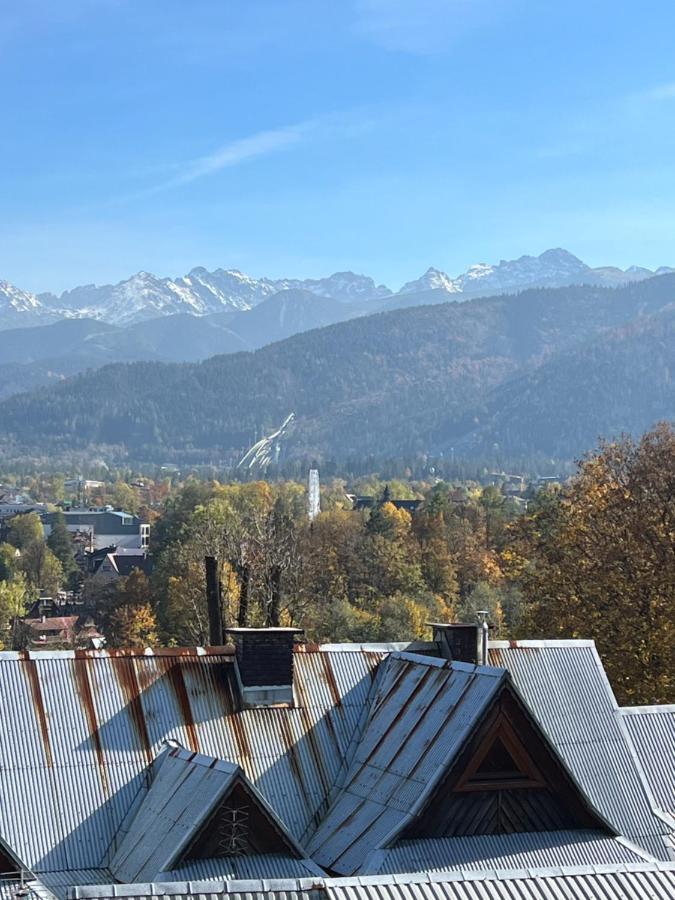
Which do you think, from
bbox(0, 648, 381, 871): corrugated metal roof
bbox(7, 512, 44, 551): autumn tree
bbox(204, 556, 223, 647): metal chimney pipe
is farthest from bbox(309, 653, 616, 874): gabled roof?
bbox(7, 512, 44, 551): autumn tree

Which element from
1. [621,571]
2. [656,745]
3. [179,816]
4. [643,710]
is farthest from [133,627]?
[179,816]

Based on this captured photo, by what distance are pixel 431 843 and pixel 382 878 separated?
6104 millimetres

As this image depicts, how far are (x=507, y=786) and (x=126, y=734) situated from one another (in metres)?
5.79

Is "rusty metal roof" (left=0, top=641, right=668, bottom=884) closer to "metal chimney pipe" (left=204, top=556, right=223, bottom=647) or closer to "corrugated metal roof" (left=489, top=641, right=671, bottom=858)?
"corrugated metal roof" (left=489, top=641, right=671, bottom=858)

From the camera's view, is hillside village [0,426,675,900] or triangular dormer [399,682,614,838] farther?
triangular dormer [399,682,614,838]

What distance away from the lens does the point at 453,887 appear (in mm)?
14359

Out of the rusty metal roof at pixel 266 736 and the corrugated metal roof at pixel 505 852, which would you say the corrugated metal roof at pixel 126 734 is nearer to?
the rusty metal roof at pixel 266 736

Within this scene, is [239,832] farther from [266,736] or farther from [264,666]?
[264,666]

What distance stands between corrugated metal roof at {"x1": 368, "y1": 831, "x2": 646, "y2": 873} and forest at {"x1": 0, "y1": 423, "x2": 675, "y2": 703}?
16.6 metres

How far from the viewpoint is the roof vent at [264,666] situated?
73.9 ft

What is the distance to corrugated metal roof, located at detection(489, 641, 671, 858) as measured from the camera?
21.7m

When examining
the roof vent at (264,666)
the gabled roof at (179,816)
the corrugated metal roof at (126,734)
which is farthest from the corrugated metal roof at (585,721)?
the gabled roof at (179,816)

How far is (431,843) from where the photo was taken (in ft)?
66.1

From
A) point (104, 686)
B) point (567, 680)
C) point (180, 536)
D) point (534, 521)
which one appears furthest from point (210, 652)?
point (180, 536)
